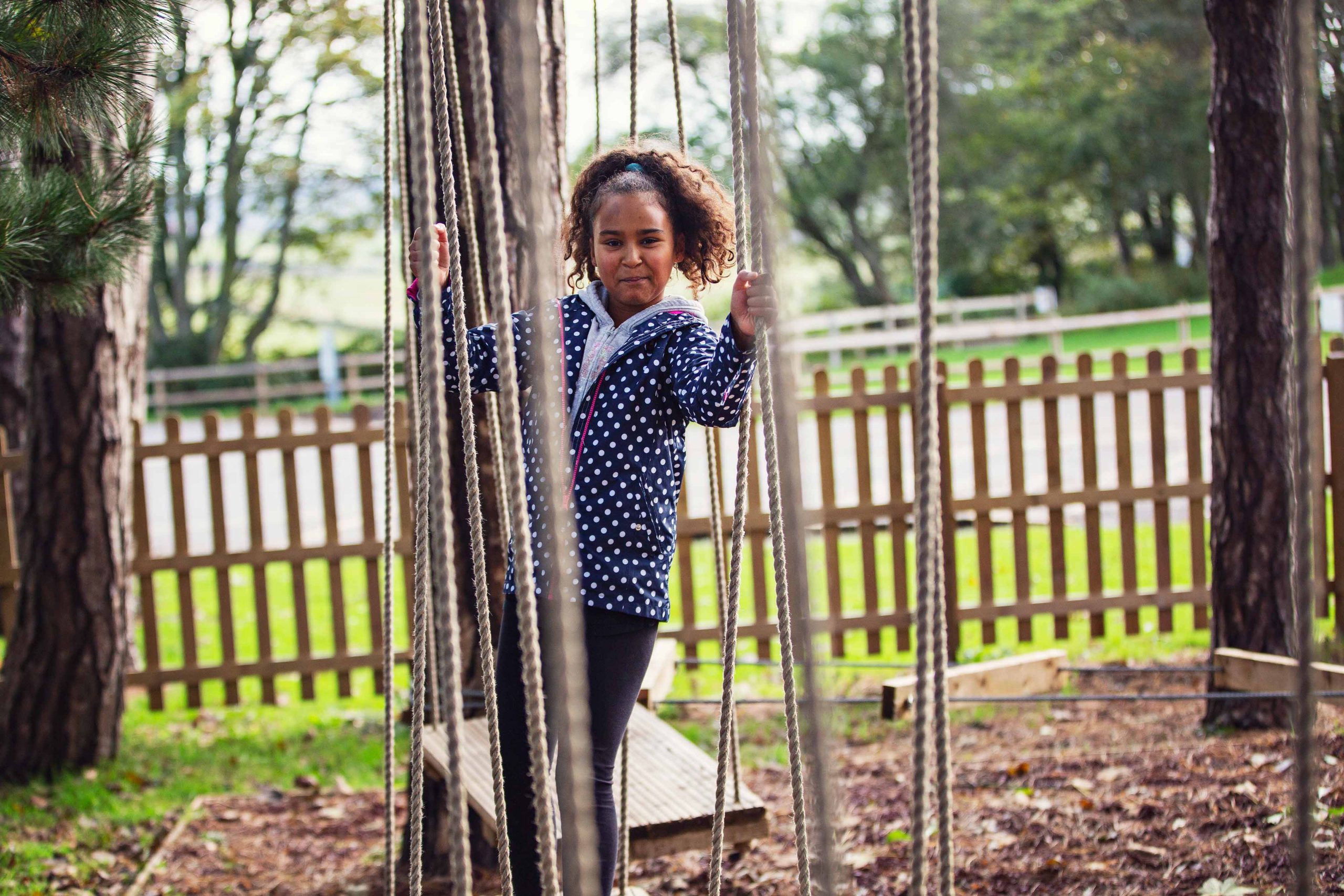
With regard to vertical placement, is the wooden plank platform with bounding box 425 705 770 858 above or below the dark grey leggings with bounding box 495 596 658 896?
below

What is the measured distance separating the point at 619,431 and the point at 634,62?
81cm

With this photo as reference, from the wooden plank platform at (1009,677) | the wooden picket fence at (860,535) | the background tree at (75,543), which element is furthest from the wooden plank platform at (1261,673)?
the background tree at (75,543)

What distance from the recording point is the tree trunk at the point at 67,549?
350 centimetres

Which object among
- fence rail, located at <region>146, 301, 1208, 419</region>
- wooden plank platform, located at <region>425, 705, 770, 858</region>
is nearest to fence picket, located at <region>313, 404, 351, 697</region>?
wooden plank platform, located at <region>425, 705, 770, 858</region>

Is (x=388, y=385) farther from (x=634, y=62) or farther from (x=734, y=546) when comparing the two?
(x=734, y=546)

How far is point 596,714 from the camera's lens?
174 cm

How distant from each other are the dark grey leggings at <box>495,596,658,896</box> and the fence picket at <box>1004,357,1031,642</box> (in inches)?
127

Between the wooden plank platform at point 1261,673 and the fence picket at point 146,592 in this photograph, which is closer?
the wooden plank platform at point 1261,673

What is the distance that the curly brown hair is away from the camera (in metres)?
1.88

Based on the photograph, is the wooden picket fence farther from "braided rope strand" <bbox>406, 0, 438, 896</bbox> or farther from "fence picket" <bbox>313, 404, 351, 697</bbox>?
"braided rope strand" <bbox>406, 0, 438, 896</bbox>

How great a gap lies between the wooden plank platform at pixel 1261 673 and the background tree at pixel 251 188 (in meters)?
9.97

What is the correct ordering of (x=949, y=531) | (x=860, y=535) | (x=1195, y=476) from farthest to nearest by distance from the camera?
(x=949, y=531)
(x=1195, y=476)
(x=860, y=535)

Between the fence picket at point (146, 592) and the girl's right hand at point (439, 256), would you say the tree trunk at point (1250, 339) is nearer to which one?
the girl's right hand at point (439, 256)

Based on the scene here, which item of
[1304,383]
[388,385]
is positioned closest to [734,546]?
[1304,383]
